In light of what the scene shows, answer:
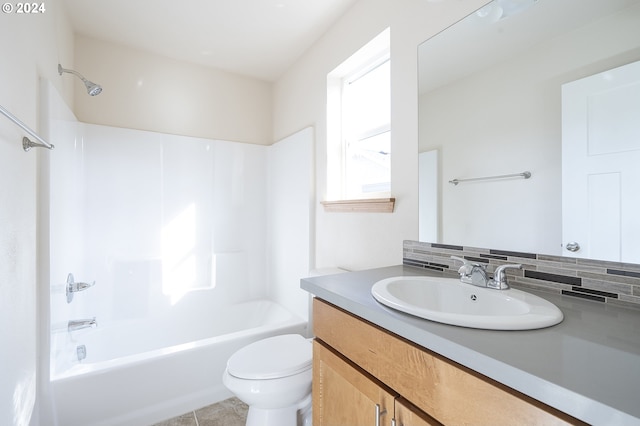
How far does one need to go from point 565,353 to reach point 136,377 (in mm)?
1907

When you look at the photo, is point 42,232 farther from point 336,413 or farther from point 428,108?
point 428,108

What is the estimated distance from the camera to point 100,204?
2227 mm

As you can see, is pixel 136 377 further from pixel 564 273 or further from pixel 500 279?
pixel 564 273

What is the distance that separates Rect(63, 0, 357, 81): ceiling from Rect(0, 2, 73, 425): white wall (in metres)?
0.62

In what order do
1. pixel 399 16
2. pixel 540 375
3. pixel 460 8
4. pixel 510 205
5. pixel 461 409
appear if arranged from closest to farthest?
pixel 540 375
pixel 461 409
pixel 510 205
pixel 460 8
pixel 399 16

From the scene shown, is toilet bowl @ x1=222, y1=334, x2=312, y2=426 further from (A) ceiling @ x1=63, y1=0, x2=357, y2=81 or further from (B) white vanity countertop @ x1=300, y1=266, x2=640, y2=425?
(A) ceiling @ x1=63, y1=0, x2=357, y2=81

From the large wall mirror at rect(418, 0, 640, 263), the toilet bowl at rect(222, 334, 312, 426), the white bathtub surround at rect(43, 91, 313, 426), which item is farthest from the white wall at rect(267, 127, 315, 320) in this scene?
the large wall mirror at rect(418, 0, 640, 263)

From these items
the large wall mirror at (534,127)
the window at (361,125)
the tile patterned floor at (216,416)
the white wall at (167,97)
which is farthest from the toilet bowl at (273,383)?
the white wall at (167,97)

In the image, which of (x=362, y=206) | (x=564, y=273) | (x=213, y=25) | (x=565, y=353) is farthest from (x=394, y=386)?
(x=213, y=25)

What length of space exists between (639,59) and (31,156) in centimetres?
218

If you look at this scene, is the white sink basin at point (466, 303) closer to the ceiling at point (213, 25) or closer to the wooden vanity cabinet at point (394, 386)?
the wooden vanity cabinet at point (394, 386)

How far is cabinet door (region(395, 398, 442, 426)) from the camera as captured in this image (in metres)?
0.67

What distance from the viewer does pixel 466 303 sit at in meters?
1.01

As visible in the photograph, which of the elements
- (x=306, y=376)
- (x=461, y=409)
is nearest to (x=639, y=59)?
(x=461, y=409)
